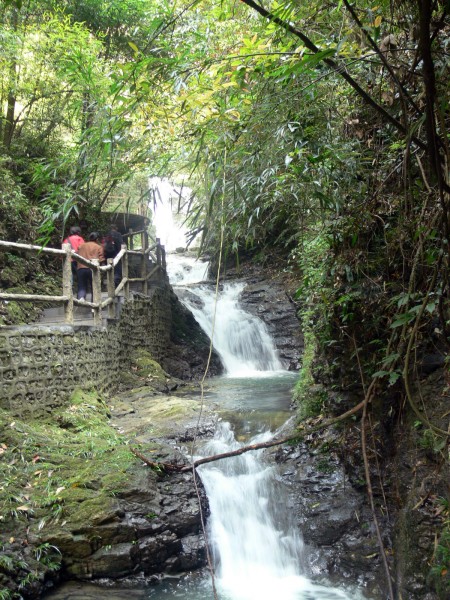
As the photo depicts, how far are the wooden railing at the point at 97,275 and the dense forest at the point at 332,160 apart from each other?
3.63 feet

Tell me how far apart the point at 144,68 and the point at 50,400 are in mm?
4633

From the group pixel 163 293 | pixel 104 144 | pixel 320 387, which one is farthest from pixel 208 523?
pixel 163 293

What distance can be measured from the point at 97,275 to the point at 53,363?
209cm

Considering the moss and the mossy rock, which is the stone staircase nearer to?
the mossy rock

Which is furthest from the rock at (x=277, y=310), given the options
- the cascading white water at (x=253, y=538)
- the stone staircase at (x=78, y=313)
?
the cascading white water at (x=253, y=538)

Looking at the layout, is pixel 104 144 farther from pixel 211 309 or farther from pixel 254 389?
pixel 211 309

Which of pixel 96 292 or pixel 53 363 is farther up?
pixel 96 292

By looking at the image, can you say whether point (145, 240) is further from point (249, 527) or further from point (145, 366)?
point (249, 527)

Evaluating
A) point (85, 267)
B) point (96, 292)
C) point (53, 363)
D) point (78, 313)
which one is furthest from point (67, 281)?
point (78, 313)

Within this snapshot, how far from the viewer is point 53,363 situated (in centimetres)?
636

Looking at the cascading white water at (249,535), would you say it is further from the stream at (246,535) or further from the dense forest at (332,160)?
the dense forest at (332,160)

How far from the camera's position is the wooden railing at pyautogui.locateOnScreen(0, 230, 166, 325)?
232 inches

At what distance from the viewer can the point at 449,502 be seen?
321cm

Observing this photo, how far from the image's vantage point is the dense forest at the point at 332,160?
241 centimetres
